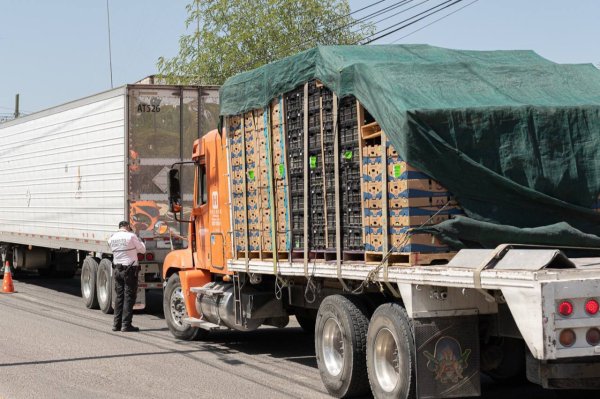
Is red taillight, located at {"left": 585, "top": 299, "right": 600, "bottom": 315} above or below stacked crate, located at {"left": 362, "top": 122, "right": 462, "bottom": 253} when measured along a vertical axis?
below

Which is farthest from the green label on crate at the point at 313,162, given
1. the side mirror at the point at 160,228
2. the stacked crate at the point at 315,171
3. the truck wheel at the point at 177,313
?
the side mirror at the point at 160,228

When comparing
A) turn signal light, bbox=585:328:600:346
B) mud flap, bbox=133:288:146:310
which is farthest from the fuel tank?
turn signal light, bbox=585:328:600:346

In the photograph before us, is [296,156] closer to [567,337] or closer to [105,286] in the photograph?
[567,337]

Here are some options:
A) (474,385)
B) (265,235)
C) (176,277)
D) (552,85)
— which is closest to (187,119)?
(176,277)

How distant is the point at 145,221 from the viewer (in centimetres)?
1692

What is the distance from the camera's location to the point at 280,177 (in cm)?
1069

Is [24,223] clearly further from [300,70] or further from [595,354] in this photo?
[595,354]

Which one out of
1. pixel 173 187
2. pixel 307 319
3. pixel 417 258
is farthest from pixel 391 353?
pixel 173 187

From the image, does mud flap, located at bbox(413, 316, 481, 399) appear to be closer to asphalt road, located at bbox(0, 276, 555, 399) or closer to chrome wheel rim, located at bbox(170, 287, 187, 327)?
asphalt road, located at bbox(0, 276, 555, 399)

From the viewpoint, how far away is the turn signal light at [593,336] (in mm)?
6859

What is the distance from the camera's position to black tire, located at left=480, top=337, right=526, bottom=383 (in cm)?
868

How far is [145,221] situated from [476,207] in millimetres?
9575

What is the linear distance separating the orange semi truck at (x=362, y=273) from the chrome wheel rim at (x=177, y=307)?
2.48 ft

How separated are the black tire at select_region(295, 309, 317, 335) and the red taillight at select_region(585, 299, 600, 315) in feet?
19.7
